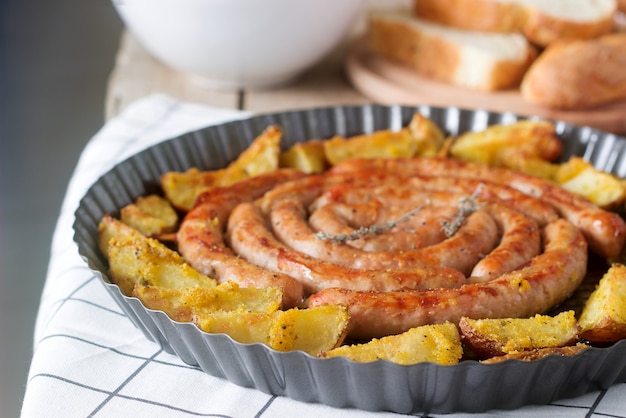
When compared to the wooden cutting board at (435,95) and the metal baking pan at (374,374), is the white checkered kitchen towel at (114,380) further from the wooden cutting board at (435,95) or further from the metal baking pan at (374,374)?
the wooden cutting board at (435,95)

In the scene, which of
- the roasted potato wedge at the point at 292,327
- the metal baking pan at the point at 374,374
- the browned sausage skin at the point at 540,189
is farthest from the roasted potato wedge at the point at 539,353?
the browned sausage skin at the point at 540,189

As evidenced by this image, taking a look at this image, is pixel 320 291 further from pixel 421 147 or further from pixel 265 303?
pixel 421 147

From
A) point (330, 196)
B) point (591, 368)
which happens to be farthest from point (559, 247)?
point (330, 196)

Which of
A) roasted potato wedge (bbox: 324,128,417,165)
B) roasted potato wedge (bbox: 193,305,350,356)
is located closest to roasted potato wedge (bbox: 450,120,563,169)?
roasted potato wedge (bbox: 324,128,417,165)

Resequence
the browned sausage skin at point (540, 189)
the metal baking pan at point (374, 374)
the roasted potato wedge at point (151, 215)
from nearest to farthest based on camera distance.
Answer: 1. the metal baking pan at point (374, 374)
2. the browned sausage skin at point (540, 189)
3. the roasted potato wedge at point (151, 215)

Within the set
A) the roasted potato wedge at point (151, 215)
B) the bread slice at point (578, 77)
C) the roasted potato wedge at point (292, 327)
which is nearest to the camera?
the roasted potato wedge at point (292, 327)

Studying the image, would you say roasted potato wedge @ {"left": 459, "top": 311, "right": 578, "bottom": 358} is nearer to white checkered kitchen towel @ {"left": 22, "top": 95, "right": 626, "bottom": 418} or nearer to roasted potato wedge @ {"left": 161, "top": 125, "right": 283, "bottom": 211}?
white checkered kitchen towel @ {"left": 22, "top": 95, "right": 626, "bottom": 418}

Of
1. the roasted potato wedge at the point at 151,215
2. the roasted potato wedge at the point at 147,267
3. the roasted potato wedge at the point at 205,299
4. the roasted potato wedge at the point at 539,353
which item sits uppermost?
the roasted potato wedge at the point at 539,353
